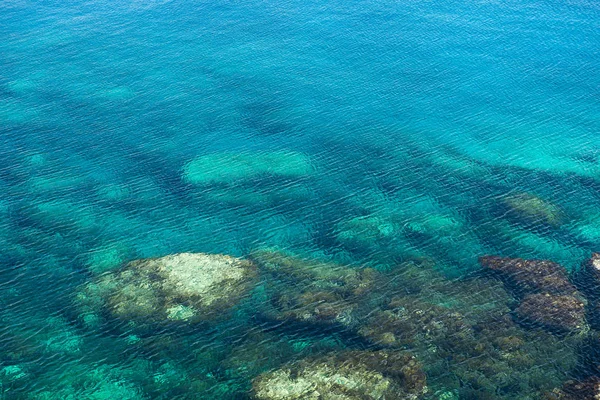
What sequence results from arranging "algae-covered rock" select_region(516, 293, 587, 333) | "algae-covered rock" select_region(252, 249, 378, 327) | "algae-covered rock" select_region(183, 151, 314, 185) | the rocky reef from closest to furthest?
"algae-covered rock" select_region(516, 293, 587, 333) < the rocky reef < "algae-covered rock" select_region(252, 249, 378, 327) < "algae-covered rock" select_region(183, 151, 314, 185)

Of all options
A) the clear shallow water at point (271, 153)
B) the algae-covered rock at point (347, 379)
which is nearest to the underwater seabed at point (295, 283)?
the algae-covered rock at point (347, 379)

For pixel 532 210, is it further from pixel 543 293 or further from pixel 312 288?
pixel 312 288

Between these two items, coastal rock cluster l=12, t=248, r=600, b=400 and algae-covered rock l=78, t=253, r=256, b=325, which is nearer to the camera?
coastal rock cluster l=12, t=248, r=600, b=400

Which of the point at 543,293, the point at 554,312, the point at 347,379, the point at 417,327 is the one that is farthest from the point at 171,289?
the point at 554,312

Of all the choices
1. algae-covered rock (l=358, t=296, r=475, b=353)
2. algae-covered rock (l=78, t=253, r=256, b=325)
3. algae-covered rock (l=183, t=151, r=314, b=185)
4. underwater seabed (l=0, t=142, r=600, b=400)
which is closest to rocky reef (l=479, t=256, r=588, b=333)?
underwater seabed (l=0, t=142, r=600, b=400)

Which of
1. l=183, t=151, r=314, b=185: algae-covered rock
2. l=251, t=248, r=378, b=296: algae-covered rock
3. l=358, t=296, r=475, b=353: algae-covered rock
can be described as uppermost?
l=183, t=151, r=314, b=185: algae-covered rock

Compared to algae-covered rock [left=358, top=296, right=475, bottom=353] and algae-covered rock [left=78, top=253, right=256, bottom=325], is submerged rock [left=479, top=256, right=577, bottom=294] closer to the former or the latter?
algae-covered rock [left=358, top=296, right=475, bottom=353]

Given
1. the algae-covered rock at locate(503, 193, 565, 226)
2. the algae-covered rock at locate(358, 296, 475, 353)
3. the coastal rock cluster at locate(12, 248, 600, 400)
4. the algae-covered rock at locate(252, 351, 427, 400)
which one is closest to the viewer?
the algae-covered rock at locate(252, 351, 427, 400)

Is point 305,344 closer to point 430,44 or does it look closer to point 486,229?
point 486,229
